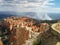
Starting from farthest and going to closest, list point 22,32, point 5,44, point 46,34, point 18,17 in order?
point 18,17 → point 5,44 → point 22,32 → point 46,34

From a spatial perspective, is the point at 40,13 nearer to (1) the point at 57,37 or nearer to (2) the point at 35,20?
(2) the point at 35,20

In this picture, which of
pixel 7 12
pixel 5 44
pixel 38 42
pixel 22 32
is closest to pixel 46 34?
pixel 38 42

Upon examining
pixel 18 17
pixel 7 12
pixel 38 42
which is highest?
pixel 38 42

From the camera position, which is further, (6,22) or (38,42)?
(6,22)

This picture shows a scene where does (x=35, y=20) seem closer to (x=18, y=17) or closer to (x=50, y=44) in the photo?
(x=18, y=17)

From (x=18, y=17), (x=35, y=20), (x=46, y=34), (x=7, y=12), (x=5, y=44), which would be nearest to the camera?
(x=46, y=34)

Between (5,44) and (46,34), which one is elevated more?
(46,34)

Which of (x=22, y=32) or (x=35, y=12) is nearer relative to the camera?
(x=22, y=32)

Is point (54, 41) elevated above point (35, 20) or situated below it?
above

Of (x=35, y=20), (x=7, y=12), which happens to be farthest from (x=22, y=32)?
(x=35, y=20)
